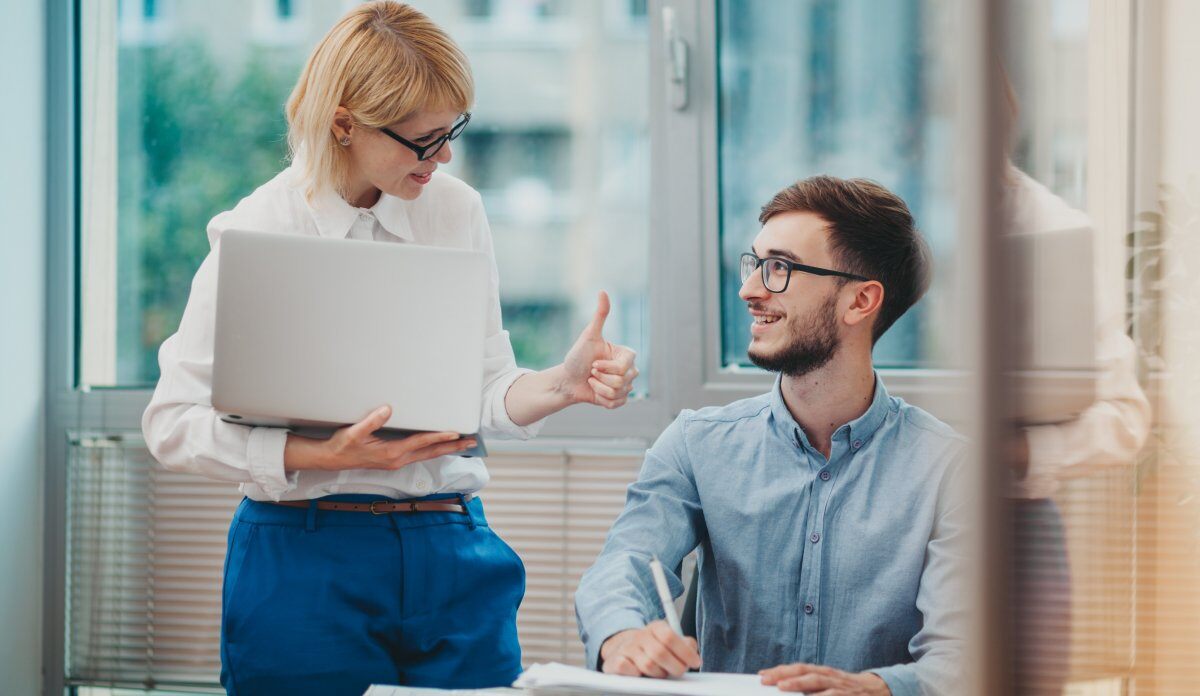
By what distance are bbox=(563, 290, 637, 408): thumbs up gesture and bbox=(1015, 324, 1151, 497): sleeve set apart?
0.97m

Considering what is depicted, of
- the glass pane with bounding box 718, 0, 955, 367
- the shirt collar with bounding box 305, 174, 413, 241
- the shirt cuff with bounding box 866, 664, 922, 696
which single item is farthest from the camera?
the glass pane with bounding box 718, 0, 955, 367

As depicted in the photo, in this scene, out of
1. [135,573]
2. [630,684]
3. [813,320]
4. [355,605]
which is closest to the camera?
[630,684]

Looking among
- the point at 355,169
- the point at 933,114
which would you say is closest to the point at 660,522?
the point at 355,169

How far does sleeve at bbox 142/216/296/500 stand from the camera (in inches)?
53.9

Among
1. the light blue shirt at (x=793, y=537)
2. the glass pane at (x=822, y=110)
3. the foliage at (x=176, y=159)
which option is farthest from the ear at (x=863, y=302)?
the foliage at (x=176, y=159)

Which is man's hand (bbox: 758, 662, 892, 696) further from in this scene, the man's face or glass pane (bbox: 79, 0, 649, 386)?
glass pane (bbox: 79, 0, 649, 386)

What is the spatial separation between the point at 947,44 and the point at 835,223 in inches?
44.5

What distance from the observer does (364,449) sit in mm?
1327

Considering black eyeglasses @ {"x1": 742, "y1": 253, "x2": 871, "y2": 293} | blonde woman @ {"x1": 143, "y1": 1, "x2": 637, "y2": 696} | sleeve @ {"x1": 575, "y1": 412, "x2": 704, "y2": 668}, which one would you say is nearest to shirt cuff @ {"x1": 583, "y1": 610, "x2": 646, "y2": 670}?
sleeve @ {"x1": 575, "y1": 412, "x2": 704, "y2": 668}

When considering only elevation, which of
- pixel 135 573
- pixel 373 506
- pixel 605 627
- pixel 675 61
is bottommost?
pixel 135 573

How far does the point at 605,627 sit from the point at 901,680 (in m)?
0.35

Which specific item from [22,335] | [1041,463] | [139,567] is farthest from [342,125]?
[139,567]

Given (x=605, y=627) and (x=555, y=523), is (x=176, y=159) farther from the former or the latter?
(x=605, y=627)

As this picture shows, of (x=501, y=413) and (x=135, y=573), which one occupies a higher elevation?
(x=501, y=413)
